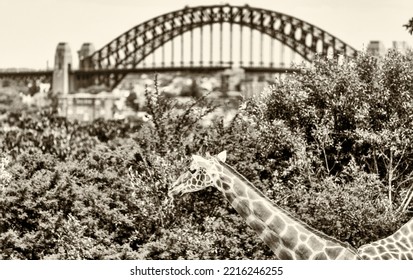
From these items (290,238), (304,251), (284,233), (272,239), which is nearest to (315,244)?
(304,251)

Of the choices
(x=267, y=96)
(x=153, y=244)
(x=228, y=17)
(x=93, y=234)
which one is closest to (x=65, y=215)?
(x=93, y=234)

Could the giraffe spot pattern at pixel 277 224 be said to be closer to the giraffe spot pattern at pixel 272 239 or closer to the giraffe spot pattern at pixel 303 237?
the giraffe spot pattern at pixel 272 239

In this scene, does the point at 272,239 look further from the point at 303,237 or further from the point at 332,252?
the point at 332,252

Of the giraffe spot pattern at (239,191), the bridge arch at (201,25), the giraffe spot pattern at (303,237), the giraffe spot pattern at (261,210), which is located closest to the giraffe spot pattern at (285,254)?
the giraffe spot pattern at (303,237)

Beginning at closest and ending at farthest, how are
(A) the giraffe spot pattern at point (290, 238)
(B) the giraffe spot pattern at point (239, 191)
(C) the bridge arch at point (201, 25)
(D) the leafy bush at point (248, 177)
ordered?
(A) the giraffe spot pattern at point (290, 238) < (B) the giraffe spot pattern at point (239, 191) < (D) the leafy bush at point (248, 177) < (C) the bridge arch at point (201, 25)

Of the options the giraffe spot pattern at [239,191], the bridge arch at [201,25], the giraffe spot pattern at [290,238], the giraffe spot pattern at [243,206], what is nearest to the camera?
the giraffe spot pattern at [290,238]
